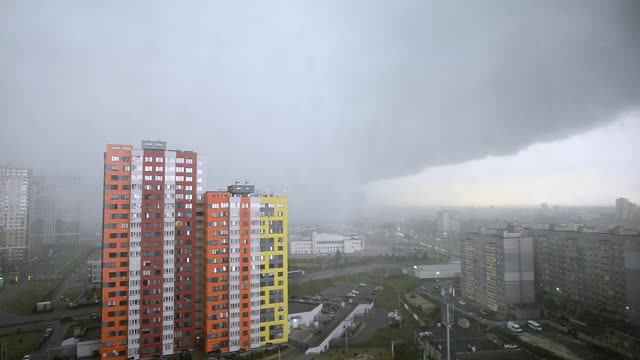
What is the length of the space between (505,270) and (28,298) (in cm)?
2079

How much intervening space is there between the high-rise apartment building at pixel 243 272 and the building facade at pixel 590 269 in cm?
1088

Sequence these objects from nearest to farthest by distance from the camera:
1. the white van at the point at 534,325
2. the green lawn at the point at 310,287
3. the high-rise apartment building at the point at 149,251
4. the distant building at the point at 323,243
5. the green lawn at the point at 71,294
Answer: the high-rise apartment building at the point at 149,251, the white van at the point at 534,325, the green lawn at the point at 71,294, the green lawn at the point at 310,287, the distant building at the point at 323,243

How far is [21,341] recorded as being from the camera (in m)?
12.0

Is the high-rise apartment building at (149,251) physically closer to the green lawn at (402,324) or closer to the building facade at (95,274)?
the green lawn at (402,324)

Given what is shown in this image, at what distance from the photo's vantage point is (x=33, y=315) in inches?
597

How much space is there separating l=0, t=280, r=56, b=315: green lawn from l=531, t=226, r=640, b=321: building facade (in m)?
21.8

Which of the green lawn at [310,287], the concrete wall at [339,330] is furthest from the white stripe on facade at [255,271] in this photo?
the green lawn at [310,287]

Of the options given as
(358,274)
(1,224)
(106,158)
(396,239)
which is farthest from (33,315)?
(396,239)

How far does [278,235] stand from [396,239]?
28949mm

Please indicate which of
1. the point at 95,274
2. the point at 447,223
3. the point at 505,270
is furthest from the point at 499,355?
the point at 447,223

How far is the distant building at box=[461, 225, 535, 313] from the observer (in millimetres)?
14602

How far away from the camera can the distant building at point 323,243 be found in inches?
1310

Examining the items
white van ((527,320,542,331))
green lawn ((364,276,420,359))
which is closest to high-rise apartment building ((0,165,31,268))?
green lawn ((364,276,420,359))

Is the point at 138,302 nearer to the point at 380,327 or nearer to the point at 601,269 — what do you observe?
the point at 380,327
